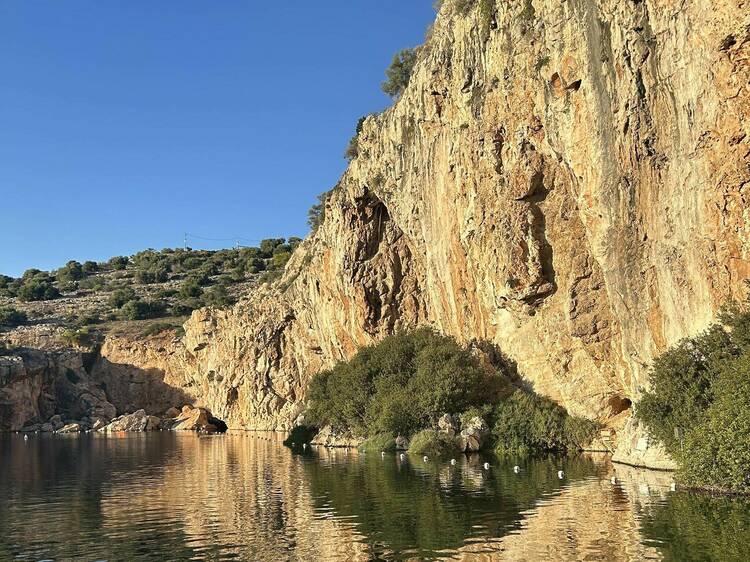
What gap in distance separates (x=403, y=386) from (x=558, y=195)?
53.1 feet

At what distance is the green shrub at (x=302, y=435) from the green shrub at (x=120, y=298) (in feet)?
248

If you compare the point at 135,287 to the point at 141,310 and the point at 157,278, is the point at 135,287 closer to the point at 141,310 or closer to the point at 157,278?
the point at 157,278

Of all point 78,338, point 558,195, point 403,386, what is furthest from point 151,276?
point 558,195

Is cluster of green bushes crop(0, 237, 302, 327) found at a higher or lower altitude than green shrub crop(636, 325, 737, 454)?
higher

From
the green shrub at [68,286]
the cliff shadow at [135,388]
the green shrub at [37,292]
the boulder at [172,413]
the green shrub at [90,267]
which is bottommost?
the boulder at [172,413]

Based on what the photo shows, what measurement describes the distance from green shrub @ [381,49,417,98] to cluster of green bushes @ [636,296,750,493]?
4462 centimetres

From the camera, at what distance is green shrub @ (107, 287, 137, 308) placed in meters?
127

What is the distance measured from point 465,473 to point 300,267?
52.5 m

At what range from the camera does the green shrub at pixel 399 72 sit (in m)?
68.3

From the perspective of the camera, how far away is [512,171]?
41406 mm

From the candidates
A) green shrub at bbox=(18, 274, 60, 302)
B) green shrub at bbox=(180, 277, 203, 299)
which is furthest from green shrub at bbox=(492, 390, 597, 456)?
green shrub at bbox=(18, 274, 60, 302)

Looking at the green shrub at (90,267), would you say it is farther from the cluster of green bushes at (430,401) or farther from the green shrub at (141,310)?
the cluster of green bushes at (430,401)

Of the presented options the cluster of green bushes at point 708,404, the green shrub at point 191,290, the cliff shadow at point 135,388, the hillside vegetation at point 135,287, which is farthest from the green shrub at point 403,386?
the green shrub at point 191,290

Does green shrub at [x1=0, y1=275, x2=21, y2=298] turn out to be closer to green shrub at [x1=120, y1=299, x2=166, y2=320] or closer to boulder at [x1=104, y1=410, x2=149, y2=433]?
green shrub at [x1=120, y1=299, x2=166, y2=320]
